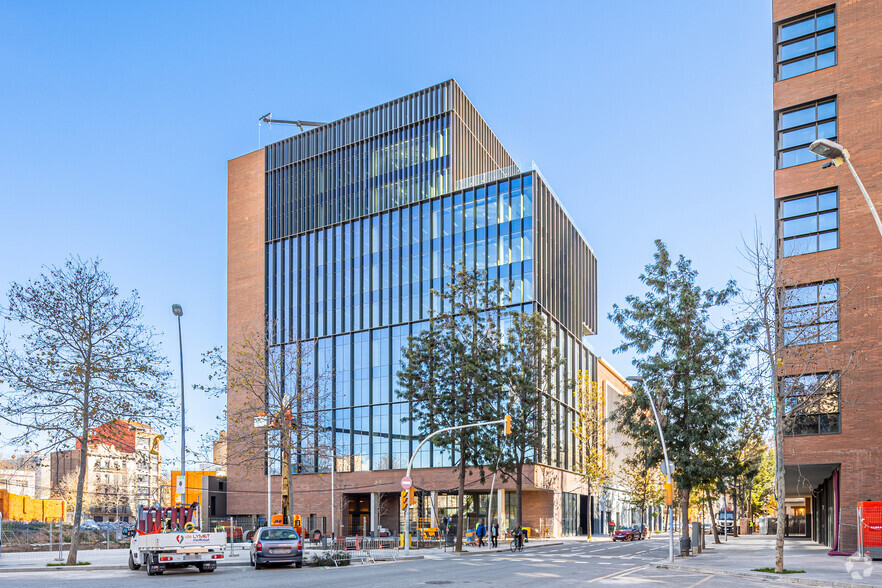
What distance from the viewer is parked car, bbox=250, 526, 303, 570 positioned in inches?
1073

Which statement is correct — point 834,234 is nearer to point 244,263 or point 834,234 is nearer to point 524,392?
point 524,392

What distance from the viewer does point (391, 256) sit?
70562 millimetres

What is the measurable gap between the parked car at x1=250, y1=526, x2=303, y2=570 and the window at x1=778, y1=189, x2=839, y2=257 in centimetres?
2406

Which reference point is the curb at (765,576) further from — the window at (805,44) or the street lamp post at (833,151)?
the window at (805,44)

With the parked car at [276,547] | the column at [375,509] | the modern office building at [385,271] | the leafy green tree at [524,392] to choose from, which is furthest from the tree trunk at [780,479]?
the column at [375,509]

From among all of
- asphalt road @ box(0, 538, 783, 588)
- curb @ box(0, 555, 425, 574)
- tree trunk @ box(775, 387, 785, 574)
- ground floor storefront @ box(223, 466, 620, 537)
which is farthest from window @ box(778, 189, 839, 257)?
ground floor storefront @ box(223, 466, 620, 537)

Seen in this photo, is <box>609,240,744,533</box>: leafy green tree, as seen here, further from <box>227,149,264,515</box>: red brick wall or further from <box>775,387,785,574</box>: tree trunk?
<box>227,149,264,515</box>: red brick wall

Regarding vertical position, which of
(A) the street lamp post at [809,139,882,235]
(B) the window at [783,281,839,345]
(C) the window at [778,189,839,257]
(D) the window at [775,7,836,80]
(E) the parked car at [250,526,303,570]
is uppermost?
(D) the window at [775,7,836,80]

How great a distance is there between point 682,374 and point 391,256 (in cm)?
3733

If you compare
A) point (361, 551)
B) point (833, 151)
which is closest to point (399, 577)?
point (833, 151)

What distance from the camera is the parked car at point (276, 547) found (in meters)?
27.2

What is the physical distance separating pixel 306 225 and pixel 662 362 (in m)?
47.0

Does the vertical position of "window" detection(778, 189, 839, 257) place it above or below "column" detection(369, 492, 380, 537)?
above

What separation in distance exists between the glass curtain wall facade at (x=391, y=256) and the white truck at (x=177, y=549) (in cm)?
3833
